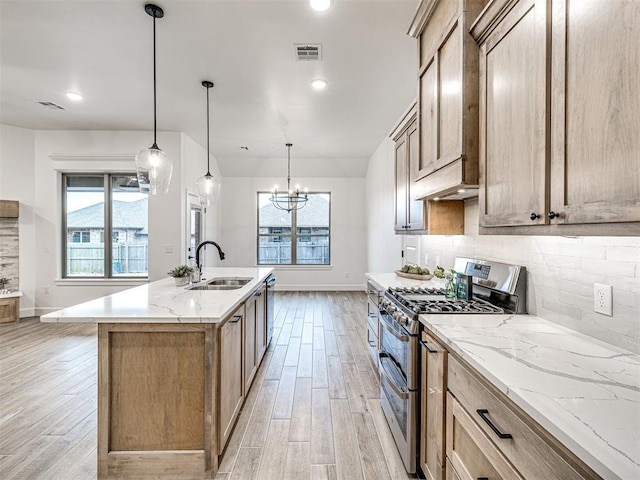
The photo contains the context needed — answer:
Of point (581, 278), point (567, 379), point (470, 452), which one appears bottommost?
point (470, 452)

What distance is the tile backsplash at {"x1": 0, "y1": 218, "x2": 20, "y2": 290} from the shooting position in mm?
5094

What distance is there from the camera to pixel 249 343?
8.98 feet

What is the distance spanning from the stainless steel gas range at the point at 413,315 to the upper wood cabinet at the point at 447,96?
2.06ft

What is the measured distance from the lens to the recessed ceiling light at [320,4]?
2.32 m

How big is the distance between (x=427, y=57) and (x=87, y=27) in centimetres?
271

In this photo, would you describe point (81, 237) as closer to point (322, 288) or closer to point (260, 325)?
point (260, 325)

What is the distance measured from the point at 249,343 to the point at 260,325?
557 mm

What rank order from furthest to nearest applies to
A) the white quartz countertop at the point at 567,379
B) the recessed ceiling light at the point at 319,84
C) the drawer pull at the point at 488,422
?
the recessed ceiling light at the point at 319,84 → the drawer pull at the point at 488,422 → the white quartz countertop at the point at 567,379

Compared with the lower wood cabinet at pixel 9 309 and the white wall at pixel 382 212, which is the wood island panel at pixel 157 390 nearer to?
the white wall at pixel 382 212

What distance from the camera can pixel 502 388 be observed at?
1.00 metres

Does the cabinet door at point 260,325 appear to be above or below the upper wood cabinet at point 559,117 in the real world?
below

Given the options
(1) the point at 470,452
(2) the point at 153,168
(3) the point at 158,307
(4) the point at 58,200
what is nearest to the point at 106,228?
(4) the point at 58,200

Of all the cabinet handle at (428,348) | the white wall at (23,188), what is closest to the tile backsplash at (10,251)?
the white wall at (23,188)

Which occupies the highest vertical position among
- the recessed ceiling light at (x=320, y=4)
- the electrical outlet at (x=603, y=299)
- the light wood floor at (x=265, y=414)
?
the recessed ceiling light at (x=320, y=4)
